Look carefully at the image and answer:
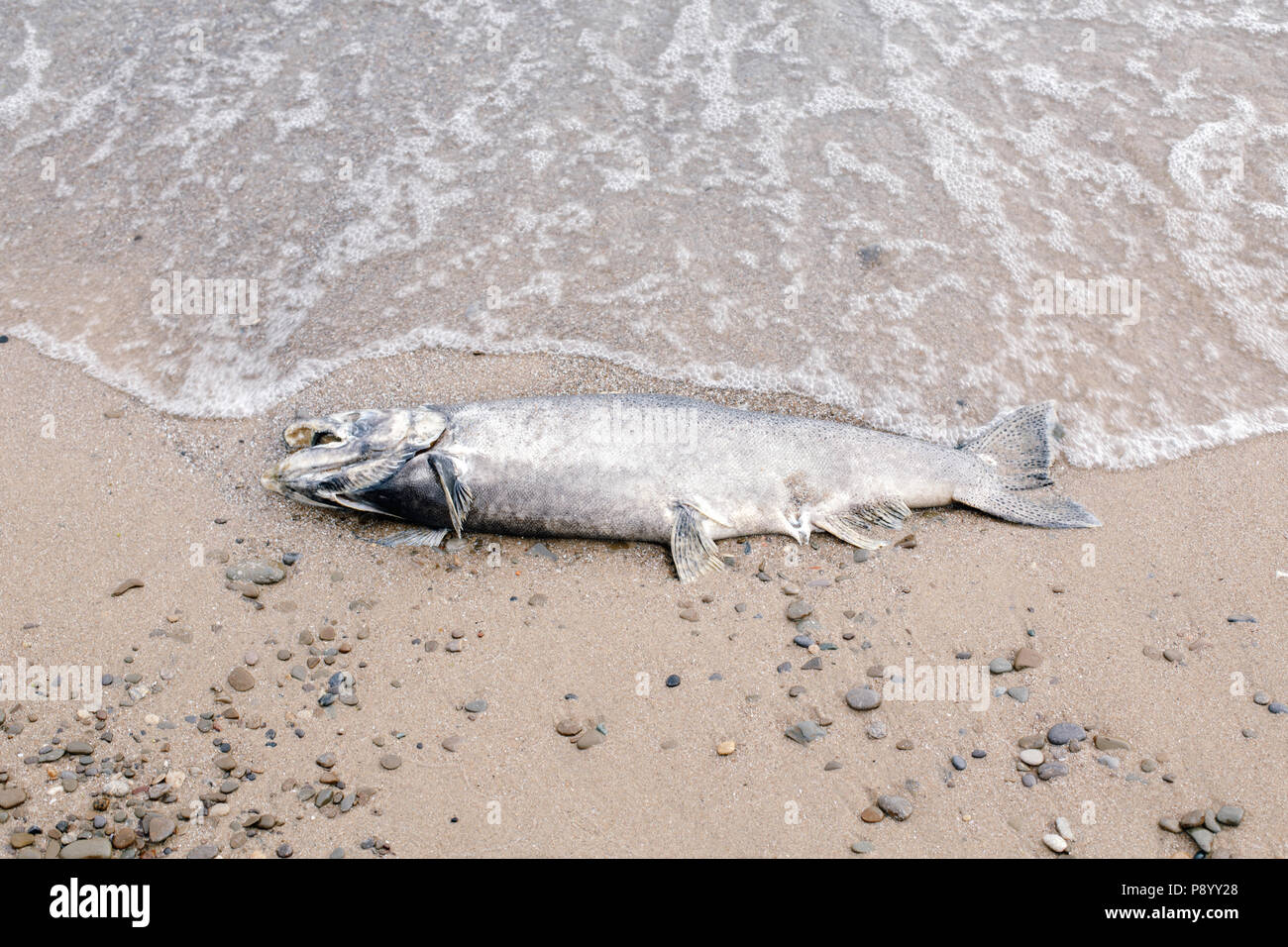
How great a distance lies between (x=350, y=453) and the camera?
4.15 metres

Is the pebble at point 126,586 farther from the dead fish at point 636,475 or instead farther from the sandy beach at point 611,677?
the dead fish at point 636,475

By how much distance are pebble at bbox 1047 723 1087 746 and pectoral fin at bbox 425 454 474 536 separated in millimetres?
2563

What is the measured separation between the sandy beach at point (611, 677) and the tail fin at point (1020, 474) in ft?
0.31

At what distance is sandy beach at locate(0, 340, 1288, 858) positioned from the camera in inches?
120

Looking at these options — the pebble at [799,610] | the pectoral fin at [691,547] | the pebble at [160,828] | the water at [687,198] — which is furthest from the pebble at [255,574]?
the pebble at [799,610]

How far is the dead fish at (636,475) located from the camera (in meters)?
4.07

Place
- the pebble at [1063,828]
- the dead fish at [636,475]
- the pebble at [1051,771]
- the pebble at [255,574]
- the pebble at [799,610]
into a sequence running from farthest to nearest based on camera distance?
the dead fish at [636,475], the pebble at [255,574], the pebble at [799,610], the pebble at [1051,771], the pebble at [1063,828]

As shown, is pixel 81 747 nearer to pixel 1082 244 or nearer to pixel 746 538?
pixel 746 538

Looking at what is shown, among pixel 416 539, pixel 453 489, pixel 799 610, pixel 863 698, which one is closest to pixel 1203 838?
pixel 863 698

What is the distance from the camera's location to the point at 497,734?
3354mm

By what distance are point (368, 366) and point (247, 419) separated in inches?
27.3

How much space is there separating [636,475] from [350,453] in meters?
1.34

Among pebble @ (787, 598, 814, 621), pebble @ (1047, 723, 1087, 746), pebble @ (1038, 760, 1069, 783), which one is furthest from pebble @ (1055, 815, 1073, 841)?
pebble @ (787, 598, 814, 621)

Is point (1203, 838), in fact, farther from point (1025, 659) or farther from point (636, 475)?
point (636, 475)
